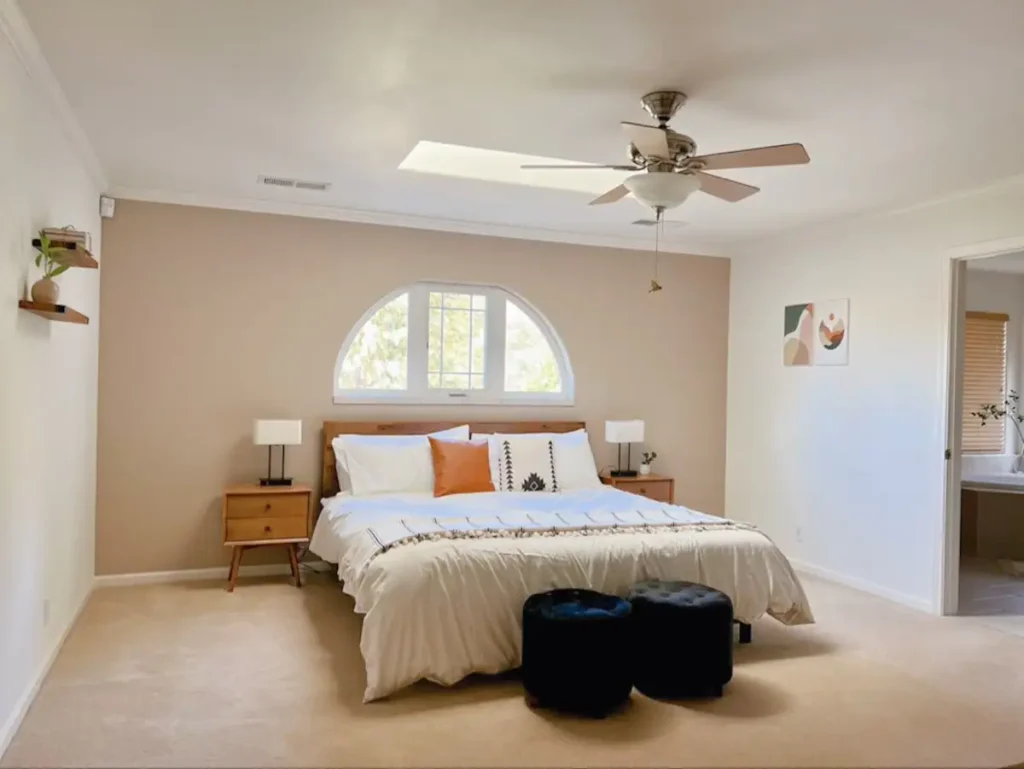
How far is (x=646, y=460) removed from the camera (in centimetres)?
607

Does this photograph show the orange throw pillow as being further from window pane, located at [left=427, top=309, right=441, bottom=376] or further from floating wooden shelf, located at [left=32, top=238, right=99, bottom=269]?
floating wooden shelf, located at [left=32, top=238, right=99, bottom=269]

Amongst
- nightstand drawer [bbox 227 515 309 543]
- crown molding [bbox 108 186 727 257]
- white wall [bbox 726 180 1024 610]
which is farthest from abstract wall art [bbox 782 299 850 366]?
nightstand drawer [bbox 227 515 309 543]

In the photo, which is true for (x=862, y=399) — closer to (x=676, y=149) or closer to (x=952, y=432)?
(x=952, y=432)

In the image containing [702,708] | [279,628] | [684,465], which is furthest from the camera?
[684,465]

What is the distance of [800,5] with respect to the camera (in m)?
2.33

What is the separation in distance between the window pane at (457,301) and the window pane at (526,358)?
32cm

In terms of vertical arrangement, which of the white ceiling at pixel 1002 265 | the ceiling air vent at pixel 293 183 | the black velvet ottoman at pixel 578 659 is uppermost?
the ceiling air vent at pixel 293 183

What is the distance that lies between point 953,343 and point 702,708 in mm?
2807

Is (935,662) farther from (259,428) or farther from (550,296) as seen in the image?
(259,428)

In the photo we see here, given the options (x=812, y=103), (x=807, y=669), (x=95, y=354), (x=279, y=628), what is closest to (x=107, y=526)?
(x=95, y=354)

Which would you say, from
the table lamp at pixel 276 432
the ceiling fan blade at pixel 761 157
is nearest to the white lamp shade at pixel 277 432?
the table lamp at pixel 276 432

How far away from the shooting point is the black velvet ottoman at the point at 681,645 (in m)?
3.19

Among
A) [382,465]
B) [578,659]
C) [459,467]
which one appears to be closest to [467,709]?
[578,659]

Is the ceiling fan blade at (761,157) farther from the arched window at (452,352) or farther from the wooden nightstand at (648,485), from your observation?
the wooden nightstand at (648,485)
